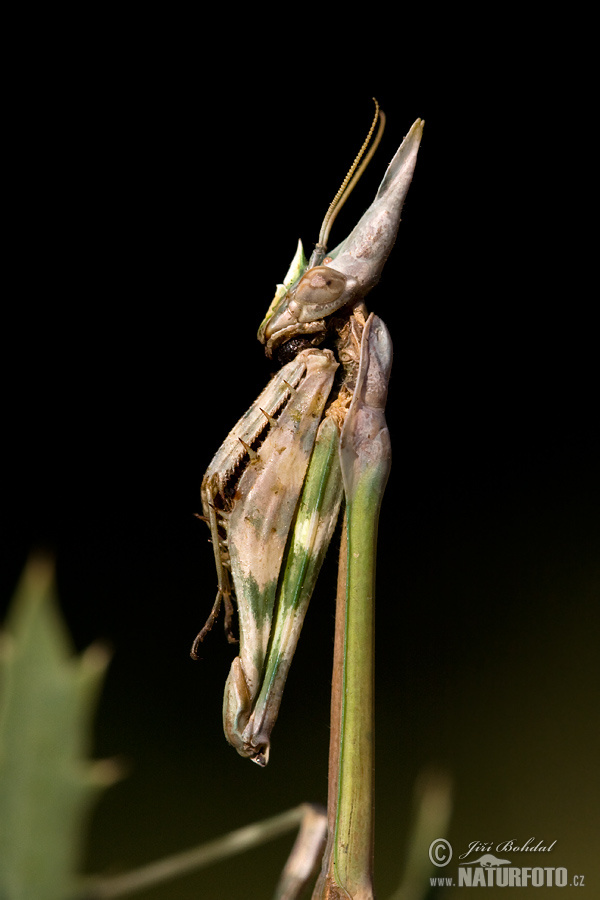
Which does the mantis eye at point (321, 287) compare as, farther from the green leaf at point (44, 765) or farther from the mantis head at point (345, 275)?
the green leaf at point (44, 765)

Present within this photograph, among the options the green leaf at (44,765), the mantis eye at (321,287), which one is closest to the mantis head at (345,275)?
the mantis eye at (321,287)

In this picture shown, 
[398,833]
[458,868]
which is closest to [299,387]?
[458,868]

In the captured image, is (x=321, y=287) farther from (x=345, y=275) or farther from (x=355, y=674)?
(x=355, y=674)

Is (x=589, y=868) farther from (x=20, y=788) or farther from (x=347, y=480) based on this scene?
(x=20, y=788)

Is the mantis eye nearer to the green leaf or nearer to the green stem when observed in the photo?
the green stem

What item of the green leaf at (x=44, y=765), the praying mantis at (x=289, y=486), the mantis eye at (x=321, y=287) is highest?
the mantis eye at (x=321, y=287)

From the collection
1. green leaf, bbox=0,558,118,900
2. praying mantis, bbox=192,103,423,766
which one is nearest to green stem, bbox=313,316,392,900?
praying mantis, bbox=192,103,423,766
